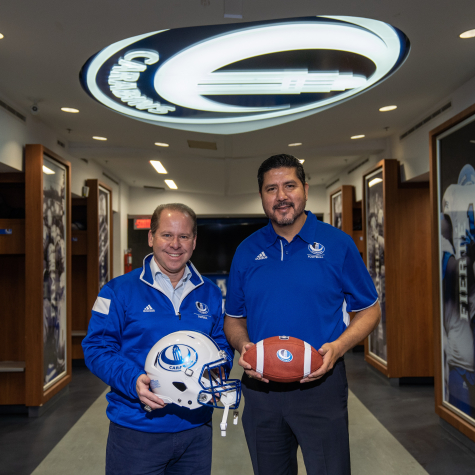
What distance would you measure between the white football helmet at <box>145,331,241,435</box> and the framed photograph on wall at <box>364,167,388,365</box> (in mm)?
4496

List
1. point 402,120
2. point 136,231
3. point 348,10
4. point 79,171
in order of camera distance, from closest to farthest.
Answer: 1. point 348,10
2. point 402,120
3. point 79,171
4. point 136,231

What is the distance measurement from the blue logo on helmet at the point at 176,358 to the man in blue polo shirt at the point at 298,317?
0.69ft

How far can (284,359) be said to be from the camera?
5.29 ft

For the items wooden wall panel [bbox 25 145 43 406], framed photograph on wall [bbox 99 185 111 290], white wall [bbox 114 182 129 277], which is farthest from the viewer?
white wall [bbox 114 182 129 277]

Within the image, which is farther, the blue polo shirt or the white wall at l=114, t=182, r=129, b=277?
the white wall at l=114, t=182, r=129, b=277

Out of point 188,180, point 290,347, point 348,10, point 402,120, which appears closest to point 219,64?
point 348,10

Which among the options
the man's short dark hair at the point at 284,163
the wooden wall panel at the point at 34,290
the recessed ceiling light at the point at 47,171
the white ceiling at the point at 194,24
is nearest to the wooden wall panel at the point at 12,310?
the wooden wall panel at the point at 34,290

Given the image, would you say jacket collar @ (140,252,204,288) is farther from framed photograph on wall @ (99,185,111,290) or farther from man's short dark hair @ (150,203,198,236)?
framed photograph on wall @ (99,185,111,290)

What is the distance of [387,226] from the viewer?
5488 millimetres

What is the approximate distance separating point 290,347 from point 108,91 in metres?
3.39

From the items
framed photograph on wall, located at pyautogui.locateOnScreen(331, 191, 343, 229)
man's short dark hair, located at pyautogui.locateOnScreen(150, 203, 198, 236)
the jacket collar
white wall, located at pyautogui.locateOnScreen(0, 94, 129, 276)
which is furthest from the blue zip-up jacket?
framed photograph on wall, located at pyautogui.locateOnScreen(331, 191, 343, 229)

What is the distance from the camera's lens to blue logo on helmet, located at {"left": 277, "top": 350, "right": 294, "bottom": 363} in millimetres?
1609

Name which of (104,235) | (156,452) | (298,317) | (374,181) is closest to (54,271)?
(104,235)

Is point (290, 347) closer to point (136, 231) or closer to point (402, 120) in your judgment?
point (402, 120)
